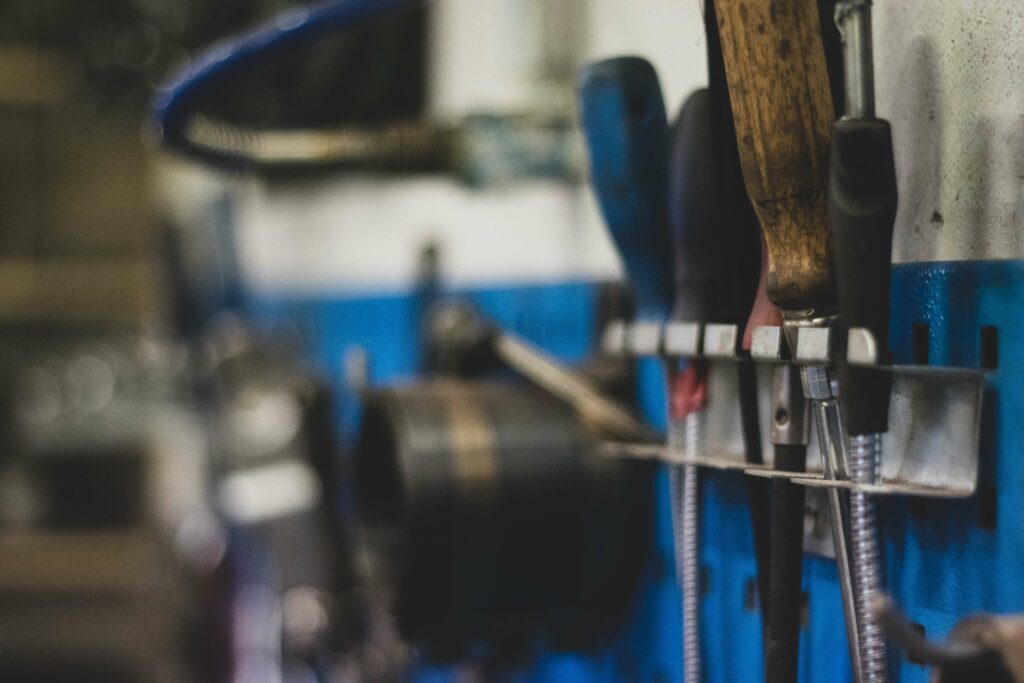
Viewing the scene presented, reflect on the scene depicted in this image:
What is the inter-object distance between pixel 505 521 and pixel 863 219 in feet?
1.17

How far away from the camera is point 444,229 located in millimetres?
1193

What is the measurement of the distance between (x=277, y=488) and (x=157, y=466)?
1.54 m

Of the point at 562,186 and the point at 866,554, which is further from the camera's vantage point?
the point at 562,186

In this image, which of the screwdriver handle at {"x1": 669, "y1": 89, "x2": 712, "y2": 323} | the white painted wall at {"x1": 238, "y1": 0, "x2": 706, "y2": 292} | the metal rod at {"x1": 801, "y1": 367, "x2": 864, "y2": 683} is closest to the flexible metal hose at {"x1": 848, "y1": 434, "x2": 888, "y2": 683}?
the metal rod at {"x1": 801, "y1": 367, "x2": 864, "y2": 683}

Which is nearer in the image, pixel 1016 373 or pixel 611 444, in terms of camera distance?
pixel 1016 373

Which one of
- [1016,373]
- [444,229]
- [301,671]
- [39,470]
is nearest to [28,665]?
[39,470]

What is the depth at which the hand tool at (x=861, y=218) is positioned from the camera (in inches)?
16.3

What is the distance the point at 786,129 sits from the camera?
17.2 inches

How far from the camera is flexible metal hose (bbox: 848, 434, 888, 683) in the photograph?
0.44 metres

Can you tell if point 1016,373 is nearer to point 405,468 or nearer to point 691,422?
point 691,422

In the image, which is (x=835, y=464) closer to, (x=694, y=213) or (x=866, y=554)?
(x=866, y=554)

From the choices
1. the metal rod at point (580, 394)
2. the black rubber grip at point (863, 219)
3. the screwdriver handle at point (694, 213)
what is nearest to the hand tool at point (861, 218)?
the black rubber grip at point (863, 219)

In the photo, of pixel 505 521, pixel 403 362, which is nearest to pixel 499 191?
pixel 403 362

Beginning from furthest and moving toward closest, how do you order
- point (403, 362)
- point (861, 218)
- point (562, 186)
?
point (403, 362)
point (562, 186)
point (861, 218)
